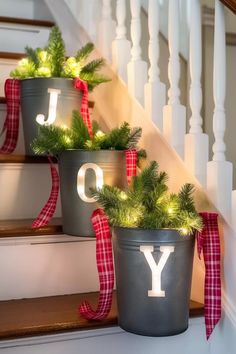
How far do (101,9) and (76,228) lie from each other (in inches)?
36.2

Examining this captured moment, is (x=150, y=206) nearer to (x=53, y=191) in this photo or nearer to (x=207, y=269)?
(x=207, y=269)

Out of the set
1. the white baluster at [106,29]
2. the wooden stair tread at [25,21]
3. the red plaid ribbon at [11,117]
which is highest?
the wooden stair tread at [25,21]

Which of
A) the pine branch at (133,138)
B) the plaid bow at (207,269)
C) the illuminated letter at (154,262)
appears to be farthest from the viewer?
the pine branch at (133,138)

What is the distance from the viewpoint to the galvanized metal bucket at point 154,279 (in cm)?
100

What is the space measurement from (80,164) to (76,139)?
75 millimetres

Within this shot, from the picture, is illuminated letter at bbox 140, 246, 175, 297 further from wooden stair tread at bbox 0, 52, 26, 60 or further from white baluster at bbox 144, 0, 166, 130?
wooden stair tread at bbox 0, 52, 26, 60

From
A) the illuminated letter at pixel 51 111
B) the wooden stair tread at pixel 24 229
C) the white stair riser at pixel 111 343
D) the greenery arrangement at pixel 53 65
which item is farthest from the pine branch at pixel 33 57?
the white stair riser at pixel 111 343

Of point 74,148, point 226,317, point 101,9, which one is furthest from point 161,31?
point 226,317

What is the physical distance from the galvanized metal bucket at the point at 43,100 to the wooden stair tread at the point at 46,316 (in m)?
0.49

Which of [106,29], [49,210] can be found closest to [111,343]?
[49,210]

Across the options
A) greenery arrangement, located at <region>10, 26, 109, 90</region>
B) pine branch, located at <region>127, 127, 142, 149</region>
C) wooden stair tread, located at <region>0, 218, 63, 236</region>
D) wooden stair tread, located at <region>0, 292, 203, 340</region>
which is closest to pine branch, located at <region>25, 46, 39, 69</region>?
greenery arrangement, located at <region>10, 26, 109, 90</region>

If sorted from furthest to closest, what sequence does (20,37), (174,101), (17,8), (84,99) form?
(17,8)
(20,37)
(84,99)
(174,101)

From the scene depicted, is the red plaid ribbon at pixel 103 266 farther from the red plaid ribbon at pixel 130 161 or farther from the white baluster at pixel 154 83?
the white baluster at pixel 154 83

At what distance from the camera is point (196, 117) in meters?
1.22
